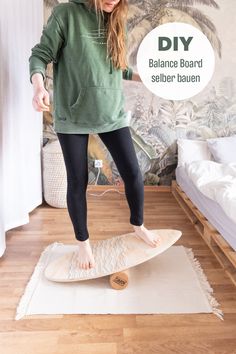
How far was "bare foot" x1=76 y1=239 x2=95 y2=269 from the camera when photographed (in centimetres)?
156

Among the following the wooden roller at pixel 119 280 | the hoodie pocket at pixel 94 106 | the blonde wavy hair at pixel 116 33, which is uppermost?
the blonde wavy hair at pixel 116 33

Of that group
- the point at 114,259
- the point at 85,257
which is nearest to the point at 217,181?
the point at 114,259

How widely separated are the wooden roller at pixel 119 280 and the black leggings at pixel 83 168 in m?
0.22

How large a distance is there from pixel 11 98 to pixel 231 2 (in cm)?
218

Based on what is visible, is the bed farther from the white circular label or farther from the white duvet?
the white circular label

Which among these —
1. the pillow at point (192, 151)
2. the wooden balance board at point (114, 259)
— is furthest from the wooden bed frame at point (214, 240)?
the pillow at point (192, 151)

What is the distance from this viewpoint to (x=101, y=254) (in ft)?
5.41

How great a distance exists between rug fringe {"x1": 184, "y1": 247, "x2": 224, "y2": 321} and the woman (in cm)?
54

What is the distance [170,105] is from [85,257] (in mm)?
1991

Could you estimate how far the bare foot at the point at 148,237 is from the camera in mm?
1619

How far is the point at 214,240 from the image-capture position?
6.12 ft

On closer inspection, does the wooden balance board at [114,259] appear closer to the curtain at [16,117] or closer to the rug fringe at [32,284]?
the rug fringe at [32,284]

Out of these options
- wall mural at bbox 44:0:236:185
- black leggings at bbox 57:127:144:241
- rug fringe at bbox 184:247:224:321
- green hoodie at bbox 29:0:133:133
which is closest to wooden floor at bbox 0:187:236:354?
rug fringe at bbox 184:247:224:321

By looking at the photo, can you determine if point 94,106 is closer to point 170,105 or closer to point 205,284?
point 205,284
